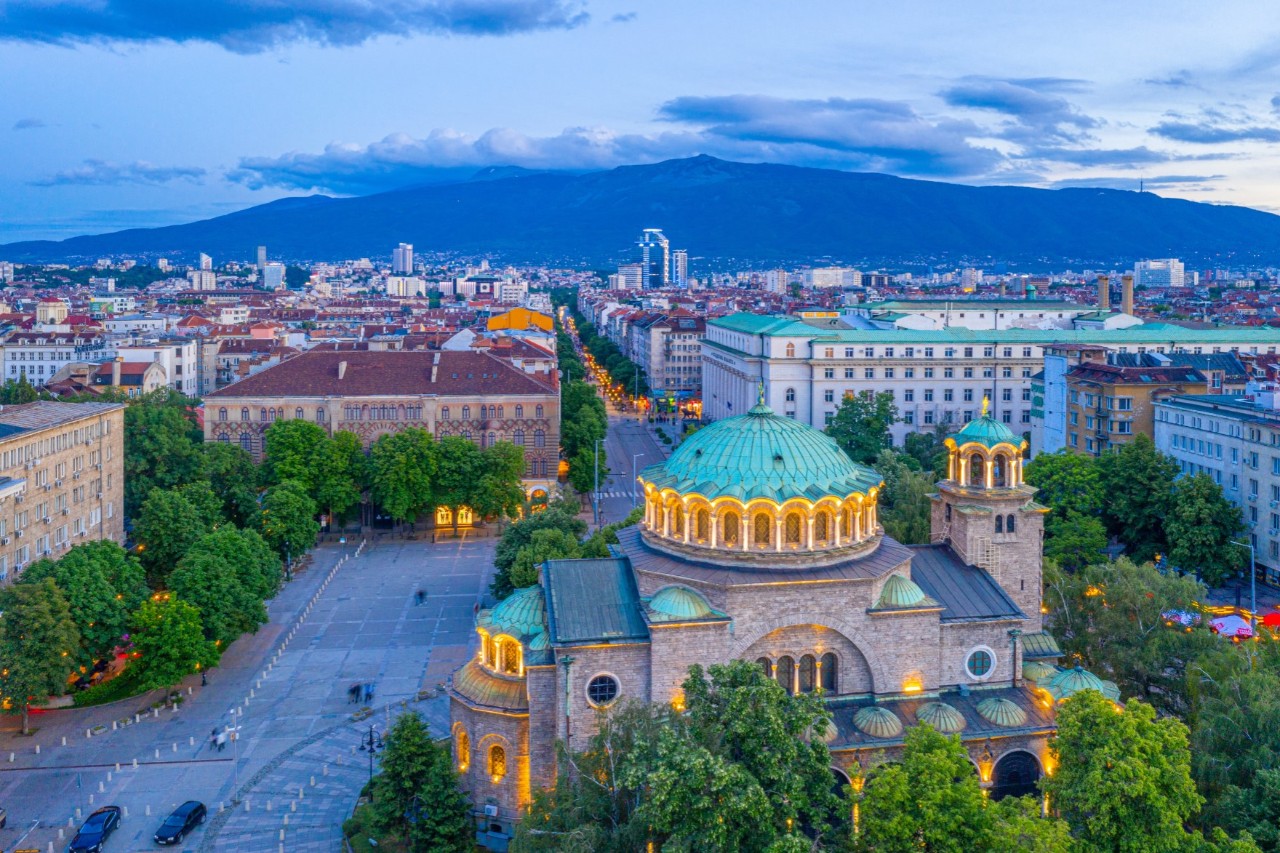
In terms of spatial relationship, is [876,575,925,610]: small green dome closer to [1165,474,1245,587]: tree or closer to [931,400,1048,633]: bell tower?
[931,400,1048,633]: bell tower

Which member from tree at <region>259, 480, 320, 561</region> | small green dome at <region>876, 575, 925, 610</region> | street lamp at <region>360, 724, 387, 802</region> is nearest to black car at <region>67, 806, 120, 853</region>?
street lamp at <region>360, 724, 387, 802</region>

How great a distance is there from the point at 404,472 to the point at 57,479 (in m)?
23.2

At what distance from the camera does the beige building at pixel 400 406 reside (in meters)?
85.3

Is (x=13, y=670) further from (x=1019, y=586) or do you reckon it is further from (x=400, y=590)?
(x=1019, y=586)

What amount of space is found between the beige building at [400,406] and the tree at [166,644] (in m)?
37.0

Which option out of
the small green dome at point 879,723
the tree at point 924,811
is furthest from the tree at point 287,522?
the tree at point 924,811

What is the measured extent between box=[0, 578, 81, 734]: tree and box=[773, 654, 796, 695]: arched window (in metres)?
28.9

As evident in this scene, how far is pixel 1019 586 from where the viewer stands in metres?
41.7

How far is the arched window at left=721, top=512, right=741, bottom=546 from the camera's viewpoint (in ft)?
124

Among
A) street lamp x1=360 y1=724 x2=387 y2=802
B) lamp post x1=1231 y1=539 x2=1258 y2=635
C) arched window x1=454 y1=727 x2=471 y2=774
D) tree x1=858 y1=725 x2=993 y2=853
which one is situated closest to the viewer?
tree x1=858 y1=725 x2=993 y2=853

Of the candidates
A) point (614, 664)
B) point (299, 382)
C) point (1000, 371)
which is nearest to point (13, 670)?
point (614, 664)

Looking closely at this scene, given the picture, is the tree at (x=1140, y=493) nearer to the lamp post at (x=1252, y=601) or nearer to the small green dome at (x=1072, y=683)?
the lamp post at (x=1252, y=601)

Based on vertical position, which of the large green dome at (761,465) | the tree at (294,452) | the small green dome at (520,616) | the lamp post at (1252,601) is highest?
the large green dome at (761,465)

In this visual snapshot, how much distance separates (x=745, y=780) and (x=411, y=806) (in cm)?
1357
